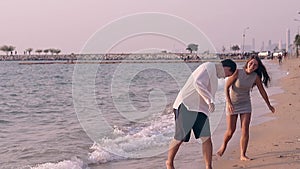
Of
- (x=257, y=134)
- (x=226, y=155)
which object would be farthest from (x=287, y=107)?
(x=226, y=155)

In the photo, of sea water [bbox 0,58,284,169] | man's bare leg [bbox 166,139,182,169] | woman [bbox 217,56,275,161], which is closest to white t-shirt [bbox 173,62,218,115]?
man's bare leg [bbox 166,139,182,169]

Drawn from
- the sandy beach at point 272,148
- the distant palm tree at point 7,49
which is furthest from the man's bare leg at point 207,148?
the distant palm tree at point 7,49

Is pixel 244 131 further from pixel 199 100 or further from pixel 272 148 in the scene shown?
pixel 199 100

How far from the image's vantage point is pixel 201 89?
561cm

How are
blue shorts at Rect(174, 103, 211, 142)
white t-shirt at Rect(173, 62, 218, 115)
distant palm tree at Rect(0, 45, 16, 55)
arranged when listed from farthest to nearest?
distant palm tree at Rect(0, 45, 16, 55)
blue shorts at Rect(174, 103, 211, 142)
white t-shirt at Rect(173, 62, 218, 115)

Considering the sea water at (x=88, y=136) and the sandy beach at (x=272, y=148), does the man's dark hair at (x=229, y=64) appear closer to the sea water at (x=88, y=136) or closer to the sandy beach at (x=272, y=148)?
the sandy beach at (x=272, y=148)

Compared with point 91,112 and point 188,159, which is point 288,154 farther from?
point 91,112

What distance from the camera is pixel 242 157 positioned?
23.0 ft

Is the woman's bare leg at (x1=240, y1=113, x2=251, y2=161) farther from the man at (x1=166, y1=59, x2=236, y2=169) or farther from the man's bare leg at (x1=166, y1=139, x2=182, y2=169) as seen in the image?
the man's bare leg at (x1=166, y1=139, x2=182, y2=169)

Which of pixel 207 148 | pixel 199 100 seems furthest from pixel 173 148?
pixel 199 100

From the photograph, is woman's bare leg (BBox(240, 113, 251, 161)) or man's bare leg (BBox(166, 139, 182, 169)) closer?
man's bare leg (BBox(166, 139, 182, 169))

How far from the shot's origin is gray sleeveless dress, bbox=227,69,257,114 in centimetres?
673

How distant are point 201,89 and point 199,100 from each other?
222 millimetres

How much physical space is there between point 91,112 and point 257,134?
770 centimetres
